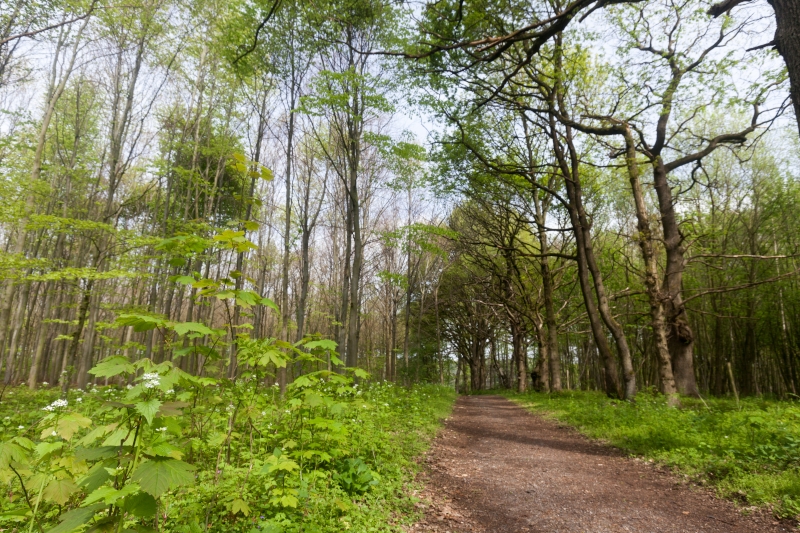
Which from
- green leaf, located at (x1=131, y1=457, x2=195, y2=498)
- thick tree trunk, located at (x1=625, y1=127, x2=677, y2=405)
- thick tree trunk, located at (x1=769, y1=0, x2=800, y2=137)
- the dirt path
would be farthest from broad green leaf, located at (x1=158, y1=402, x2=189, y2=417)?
thick tree trunk, located at (x1=625, y1=127, x2=677, y2=405)

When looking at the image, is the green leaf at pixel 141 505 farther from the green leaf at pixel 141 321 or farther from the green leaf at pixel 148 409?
the green leaf at pixel 141 321

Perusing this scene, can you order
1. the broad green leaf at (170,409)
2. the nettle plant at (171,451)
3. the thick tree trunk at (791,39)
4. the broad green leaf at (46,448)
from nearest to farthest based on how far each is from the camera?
the nettle plant at (171,451), the broad green leaf at (170,409), the broad green leaf at (46,448), the thick tree trunk at (791,39)

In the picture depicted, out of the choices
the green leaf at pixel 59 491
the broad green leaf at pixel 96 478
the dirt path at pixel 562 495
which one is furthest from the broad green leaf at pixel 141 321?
the dirt path at pixel 562 495

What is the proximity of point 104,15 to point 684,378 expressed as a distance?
797 inches

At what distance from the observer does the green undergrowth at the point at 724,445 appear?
150 inches

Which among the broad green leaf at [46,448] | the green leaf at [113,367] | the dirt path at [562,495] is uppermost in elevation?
the green leaf at [113,367]

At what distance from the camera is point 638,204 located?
1062 cm

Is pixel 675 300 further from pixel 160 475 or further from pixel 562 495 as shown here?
pixel 160 475

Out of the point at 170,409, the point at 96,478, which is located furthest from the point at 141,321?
the point at 96,478

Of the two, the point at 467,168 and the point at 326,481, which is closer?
the point at 326,481

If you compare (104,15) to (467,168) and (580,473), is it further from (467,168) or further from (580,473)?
(580,473)

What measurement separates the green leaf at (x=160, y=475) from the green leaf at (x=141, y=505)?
A: 0.08m

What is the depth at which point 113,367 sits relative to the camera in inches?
60.3

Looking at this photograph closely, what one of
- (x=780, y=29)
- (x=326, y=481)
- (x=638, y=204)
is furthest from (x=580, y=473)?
(x=638, y=204)
